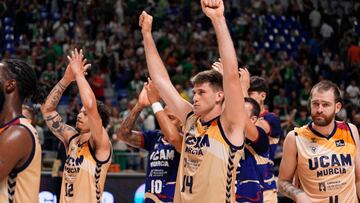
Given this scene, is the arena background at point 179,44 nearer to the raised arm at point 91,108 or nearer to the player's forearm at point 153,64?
the raised arm at point 91,108

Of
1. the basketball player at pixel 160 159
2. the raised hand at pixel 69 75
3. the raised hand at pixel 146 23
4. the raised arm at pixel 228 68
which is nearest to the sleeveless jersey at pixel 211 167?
the raised arm at pixel 228 68

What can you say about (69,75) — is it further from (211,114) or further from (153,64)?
(211,114)

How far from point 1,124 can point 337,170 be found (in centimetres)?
375

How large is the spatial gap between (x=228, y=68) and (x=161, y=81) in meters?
1.02

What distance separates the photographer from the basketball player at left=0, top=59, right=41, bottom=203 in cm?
467

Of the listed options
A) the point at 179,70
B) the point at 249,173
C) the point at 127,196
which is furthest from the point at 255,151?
the point at 179,70

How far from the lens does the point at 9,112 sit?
485 centimetres

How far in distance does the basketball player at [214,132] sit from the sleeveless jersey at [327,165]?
172 centimetres

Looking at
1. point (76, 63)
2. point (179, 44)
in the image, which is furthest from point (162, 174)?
point (179, 44)

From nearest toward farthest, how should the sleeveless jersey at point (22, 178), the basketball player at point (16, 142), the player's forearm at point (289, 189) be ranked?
1. the basketball player at point (16, 142)
2. the sleeveless jersey at point (22, 178)
3. the player's forearm at point (289, 189)

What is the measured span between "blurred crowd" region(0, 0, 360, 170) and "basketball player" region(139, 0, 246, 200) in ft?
32.5

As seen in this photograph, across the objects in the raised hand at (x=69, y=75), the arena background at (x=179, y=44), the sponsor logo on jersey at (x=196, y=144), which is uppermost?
the arena background at (x=179, y=44)

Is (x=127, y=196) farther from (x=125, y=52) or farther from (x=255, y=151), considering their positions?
(x=125, y=52)

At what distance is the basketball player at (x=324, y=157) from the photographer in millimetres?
7469
